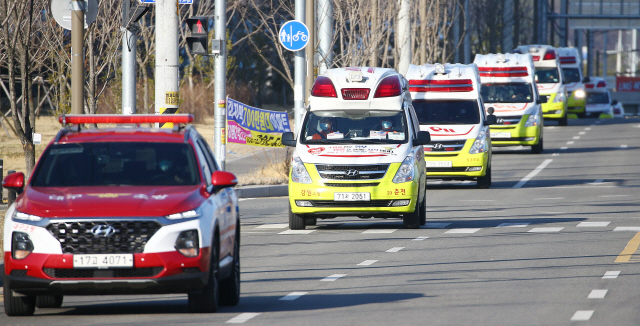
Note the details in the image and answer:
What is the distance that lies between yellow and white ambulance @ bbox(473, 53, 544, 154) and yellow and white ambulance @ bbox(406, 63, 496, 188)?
6.47 metres

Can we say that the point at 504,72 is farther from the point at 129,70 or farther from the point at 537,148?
the point at 129,70

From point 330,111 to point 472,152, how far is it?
6.82 meters

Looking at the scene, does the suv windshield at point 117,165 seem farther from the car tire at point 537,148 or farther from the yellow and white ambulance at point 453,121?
the car tire at point 537,148

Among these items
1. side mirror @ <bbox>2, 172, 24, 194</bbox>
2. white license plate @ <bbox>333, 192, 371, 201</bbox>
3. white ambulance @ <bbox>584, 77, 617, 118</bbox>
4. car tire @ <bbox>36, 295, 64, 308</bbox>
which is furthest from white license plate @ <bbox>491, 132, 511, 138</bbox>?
white ambulance @ <bbox>584, 77, 617, 118</bbox>

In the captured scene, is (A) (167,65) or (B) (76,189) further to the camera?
(A) (167,65)

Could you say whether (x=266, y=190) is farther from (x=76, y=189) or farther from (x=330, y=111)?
(x=76, y=189)

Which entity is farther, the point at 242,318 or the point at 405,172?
the point at 405,172

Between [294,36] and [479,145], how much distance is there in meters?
4.53

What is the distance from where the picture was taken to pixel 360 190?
1566 cm

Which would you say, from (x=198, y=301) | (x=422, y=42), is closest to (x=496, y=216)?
(x=198, y=301)

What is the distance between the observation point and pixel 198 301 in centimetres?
888

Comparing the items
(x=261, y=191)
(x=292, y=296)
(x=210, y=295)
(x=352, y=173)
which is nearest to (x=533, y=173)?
(x=261, y=191)

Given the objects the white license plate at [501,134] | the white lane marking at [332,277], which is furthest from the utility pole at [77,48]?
the white license plate at [501,134]

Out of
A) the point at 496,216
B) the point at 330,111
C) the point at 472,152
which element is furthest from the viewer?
the point at 472,152
